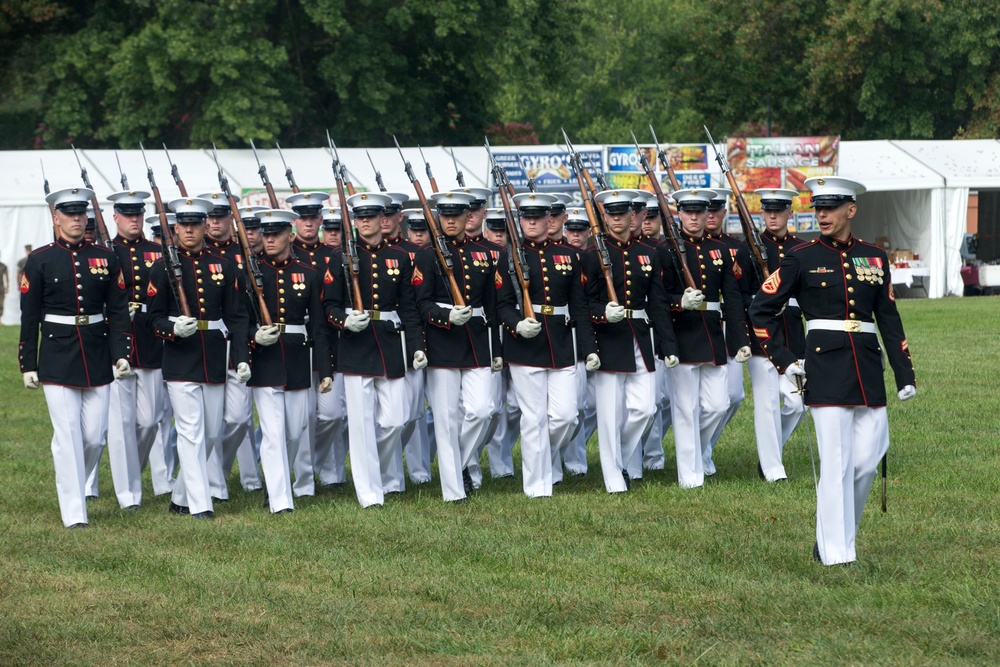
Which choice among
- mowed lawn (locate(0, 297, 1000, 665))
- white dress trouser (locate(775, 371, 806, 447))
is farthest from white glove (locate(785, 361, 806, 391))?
white dress trouser (locate(775, 371, 806, 447))

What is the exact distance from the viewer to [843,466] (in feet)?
25.8

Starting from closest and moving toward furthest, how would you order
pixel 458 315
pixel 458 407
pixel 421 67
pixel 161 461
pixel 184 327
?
pixel 184 327 < pixel 458 315 < pixel 458 407 < pixel 161 461 < pixel 421 67

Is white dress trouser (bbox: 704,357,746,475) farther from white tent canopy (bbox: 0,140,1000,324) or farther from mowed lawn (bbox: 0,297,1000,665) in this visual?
white tent canopy (bbox: 0,140,1000,324)

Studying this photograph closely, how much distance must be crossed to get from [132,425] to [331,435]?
4.80 feet

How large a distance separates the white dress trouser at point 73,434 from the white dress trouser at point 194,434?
49 centimetres

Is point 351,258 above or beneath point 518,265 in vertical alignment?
above

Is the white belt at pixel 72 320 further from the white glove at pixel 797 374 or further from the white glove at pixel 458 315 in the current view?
the white glove at pixel 797 374

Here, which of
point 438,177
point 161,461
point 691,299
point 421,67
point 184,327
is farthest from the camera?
point 421,67

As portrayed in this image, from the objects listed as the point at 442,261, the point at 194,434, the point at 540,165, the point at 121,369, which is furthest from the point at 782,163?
the point at 121,369

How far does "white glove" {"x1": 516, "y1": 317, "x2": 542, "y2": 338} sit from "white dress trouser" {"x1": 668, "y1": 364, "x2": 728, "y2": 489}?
1.27 metres

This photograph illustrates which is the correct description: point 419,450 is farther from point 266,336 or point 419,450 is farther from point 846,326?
point 846,326

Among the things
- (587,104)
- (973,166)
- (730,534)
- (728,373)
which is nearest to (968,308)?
(973,166)

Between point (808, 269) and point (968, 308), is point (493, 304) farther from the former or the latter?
point (968, 308)

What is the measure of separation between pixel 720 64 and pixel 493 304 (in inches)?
1366
